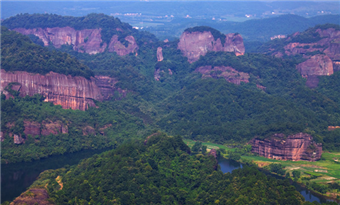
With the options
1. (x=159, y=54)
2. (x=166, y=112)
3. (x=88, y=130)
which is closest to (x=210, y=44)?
(x=159, y=54)

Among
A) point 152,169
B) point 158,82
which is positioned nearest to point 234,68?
point 158,82

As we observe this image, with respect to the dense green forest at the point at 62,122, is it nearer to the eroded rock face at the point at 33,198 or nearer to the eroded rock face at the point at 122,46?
the eroded rock face at the point at 33,198

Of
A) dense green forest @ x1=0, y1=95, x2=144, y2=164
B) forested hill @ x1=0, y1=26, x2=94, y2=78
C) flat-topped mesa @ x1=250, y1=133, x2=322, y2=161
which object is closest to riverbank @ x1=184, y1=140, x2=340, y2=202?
flat-topped mesa @ x1=250, y1=133, x2=322, y2=161

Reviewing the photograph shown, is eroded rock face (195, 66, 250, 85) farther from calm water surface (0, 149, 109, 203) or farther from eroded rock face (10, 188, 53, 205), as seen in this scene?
eroded rock face (10, 188, 53, 205)

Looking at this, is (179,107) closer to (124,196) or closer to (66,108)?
(66,108)

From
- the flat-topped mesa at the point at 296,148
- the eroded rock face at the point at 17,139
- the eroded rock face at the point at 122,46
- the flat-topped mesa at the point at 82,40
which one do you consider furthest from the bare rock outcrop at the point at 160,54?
the flat-topped mesa at the point at 296,148

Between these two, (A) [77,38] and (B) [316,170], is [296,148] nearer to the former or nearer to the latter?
(B) [316,170]
